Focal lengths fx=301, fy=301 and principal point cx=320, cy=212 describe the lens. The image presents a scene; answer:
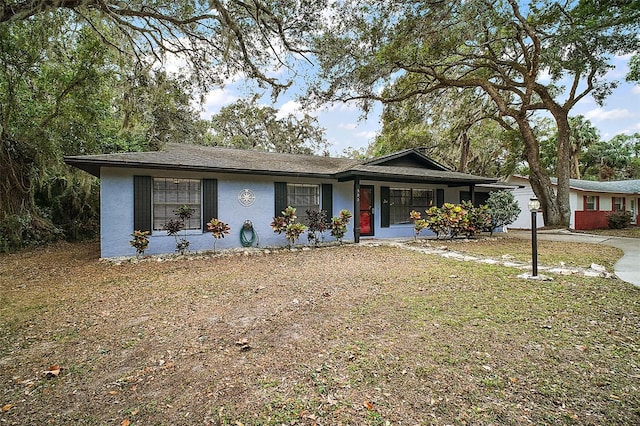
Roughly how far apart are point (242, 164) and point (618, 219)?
2060 centimetres

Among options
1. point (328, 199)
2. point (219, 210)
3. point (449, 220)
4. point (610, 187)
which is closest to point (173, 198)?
point (219, 210)

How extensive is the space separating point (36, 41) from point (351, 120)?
10395 millimetres

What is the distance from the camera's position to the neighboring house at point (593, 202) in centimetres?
1666

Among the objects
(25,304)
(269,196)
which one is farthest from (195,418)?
(269,196)

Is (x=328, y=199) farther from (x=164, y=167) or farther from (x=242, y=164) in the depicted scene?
(x=164, y=167)

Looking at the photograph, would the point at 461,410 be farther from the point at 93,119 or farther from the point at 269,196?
the point at 93,119

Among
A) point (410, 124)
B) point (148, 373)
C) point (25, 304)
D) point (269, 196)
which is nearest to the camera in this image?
point (148, 373)

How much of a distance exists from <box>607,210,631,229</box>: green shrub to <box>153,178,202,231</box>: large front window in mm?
21555

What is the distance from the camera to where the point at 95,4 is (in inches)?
214

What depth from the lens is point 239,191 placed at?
354 inches

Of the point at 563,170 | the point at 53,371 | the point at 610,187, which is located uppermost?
the point at 563,170

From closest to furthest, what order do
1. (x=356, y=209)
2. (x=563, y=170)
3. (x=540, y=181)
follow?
(x=356, y=209)
(x=563, y=170)
(x=540, y=181)

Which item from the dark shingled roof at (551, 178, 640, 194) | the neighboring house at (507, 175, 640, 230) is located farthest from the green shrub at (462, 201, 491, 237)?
→ the dark shingled roof at (551, 178, 640, 194)

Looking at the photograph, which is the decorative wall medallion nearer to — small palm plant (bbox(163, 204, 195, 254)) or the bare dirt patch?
small palm plant (bbox(163, 204, 195, 254))
